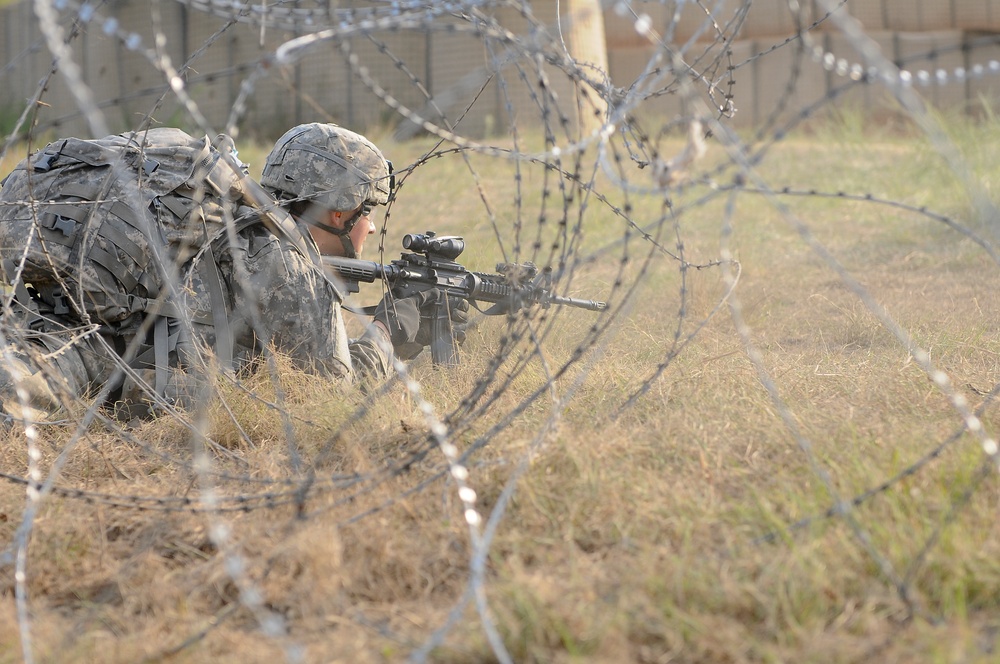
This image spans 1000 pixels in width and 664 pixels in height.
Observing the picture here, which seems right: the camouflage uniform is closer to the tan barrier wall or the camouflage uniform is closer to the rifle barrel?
the rifle barrel

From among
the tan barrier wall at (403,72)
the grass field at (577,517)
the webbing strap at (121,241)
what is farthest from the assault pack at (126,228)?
the tan barrier wall at (403,72)

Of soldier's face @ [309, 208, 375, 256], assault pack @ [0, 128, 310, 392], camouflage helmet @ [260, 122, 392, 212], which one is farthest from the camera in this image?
soldier's face @ [309, 208, 375, 256]

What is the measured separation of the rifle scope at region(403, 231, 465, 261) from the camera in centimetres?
401

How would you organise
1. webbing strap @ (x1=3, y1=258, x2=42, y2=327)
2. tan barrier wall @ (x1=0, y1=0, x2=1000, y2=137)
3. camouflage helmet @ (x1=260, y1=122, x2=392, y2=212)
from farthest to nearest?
1. tan barrier wall @ (x1=0, y1=0, x2=1000, y2=137)
2. camouflage helmet @ (x1=260, y1=122, x2=392, y2=212)
3. webbing strap @ (x1=3, y1=258, x2=42, y2=327)

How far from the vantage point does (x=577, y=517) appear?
249 cm

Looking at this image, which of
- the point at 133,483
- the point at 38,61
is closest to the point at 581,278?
the point at 133,483

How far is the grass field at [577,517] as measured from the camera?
1.99m

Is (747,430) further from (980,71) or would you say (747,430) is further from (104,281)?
(104,281)

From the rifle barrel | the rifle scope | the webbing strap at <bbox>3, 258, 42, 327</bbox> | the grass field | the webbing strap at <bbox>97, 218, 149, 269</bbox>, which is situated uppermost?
the webbing strap at <bbox>97, 218, 149, 269</bbox>

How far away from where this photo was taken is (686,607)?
2051 mm

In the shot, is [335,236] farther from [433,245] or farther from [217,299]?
[217,299]

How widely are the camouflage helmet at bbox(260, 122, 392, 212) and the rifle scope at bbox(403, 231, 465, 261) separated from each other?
0.25 m

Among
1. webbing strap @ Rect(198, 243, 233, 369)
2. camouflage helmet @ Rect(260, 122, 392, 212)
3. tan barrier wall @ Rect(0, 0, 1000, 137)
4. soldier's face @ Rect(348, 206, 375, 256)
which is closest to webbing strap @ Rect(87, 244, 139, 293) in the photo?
webbing strap @ Rect(198, 243, 233, 369)

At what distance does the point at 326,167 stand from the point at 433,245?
0.50 metres
